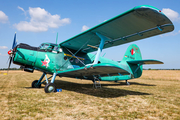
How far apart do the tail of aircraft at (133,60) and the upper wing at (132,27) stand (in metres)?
3.45

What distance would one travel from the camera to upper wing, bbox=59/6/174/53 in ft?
13.3

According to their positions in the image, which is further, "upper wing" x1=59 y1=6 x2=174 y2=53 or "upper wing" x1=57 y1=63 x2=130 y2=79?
"upper wing" x1=57 y1=63 x2=130 y2=79

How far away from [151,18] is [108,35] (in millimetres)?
2333

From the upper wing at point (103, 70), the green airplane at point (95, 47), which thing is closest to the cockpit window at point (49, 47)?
the green airplane at point (95, 47)

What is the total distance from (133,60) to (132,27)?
5465mm

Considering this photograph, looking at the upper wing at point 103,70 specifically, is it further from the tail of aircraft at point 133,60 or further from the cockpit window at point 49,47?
the tail of aircraft at point 133,60

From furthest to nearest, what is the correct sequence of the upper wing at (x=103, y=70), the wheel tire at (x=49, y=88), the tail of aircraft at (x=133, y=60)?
the tail of aircraft at (x=133, y=60) < the wheel tire at (x=49, y=88) < the upper wing at (x=103, y=70)

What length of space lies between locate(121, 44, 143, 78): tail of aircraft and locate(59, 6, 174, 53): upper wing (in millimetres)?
3445

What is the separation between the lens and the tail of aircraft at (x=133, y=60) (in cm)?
1002

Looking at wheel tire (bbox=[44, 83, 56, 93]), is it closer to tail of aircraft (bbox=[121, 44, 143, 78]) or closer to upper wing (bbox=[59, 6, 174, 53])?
upper wing (bbox=[59, 6, 174, 53])

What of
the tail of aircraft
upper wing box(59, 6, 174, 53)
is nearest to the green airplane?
upper wing box(59, 6, 174, 53)

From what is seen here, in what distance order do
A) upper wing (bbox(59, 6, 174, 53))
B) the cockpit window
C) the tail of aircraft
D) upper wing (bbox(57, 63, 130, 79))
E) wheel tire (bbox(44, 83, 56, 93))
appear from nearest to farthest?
1. upper wing (bbox(59, 6, 174, 53))
2. upper wing (bbox(57, 63, 130, 79))
3. wheel tire (bbox(44, 83, 56, 93))
4. the cockpit window
5. the tail of aircraft

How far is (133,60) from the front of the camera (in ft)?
33.1

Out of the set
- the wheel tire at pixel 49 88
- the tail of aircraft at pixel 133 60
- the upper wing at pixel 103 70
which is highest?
the tail of aircraft at pixel 133 60
